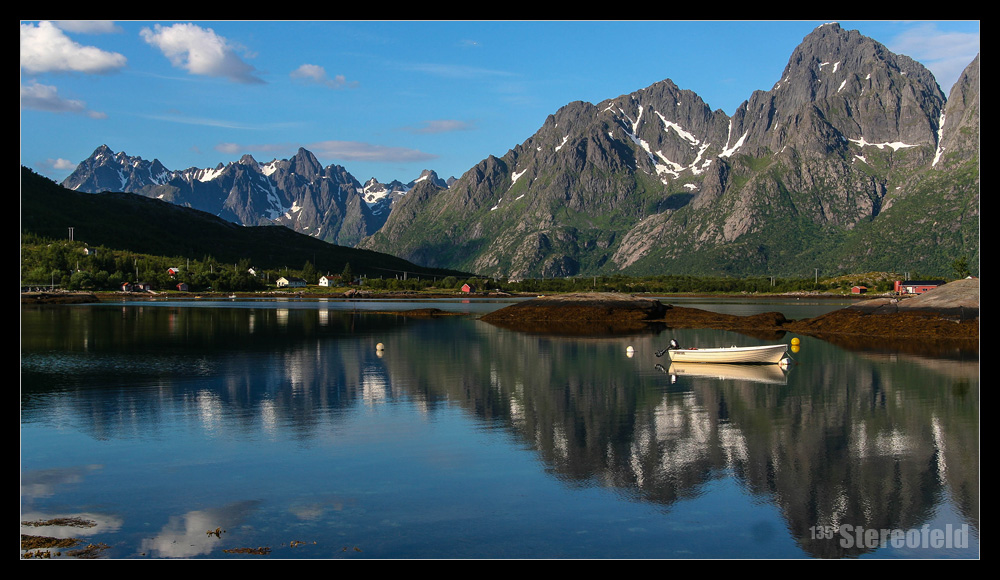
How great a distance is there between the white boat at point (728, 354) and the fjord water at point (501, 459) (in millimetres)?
1609

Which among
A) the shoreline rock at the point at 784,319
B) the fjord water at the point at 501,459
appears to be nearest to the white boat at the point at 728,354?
the fjord water at the point at 501,459

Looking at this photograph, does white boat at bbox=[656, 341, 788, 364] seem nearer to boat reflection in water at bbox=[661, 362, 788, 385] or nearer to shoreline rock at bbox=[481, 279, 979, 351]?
boat reflection in water at bbox=[661, 362, 788, 385]

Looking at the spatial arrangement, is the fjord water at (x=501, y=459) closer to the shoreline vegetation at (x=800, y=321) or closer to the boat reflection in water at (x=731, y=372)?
the boat reflection in water at (x=731, y=372)

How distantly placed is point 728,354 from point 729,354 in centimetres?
8

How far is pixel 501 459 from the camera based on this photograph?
2736 centimetres

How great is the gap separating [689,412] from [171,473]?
23.4 metres

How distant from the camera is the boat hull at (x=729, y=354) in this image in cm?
5581

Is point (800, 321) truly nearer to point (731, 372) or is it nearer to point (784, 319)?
point (784, 319)

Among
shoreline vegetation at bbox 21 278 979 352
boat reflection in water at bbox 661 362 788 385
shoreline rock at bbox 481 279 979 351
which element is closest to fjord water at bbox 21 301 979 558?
boat reflection in water at bbox 661 362 788 385

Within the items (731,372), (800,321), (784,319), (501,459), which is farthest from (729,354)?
(784,319)
